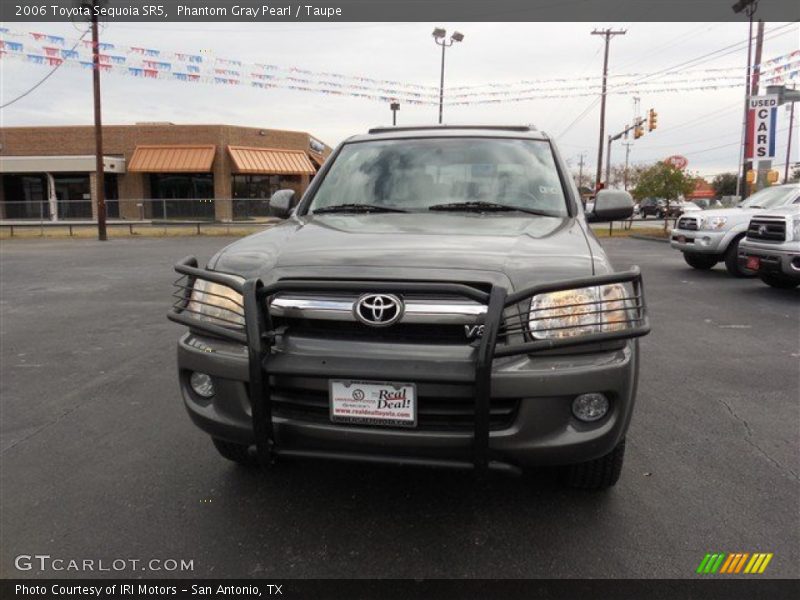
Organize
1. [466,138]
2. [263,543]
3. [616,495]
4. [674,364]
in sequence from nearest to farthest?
[263,543]
[616,495]
[466,138]
[674,364]

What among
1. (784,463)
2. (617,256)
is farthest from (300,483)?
(617,256)

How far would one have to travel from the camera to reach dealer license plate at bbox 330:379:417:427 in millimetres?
2240

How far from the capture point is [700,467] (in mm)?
3285

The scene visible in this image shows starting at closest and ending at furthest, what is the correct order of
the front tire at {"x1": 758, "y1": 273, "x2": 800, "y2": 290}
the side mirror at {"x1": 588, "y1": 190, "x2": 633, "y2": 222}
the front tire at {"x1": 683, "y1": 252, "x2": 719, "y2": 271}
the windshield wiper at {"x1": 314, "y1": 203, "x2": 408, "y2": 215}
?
the windshield wiper at {"x1": 314, "y1": 203, "x2": 408, "y2": 215} < the side mirror at {"x1": 588, "y1": 190, "x2": 633, "y2": 222} < the front tire at {"x1": 758, "y1": 273, "x2": 800, "y2": 290} < the front tire at {"x1": 683, "y1": 252, "x2": 719, "y2": 271}

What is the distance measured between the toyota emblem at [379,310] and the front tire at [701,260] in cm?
1098

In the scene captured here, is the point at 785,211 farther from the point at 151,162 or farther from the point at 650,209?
the point at 650,209

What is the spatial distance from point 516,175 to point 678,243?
31.2 ft

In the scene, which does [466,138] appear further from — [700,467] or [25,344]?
[25,344]

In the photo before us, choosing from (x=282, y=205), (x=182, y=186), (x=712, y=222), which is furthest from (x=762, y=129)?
(x=182, y=186)

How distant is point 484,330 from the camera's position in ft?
7.06

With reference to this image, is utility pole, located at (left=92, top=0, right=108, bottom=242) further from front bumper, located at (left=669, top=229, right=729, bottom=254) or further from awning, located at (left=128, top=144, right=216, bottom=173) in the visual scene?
front bumper, located at (left=669, top=229, right=729, bottom=254)

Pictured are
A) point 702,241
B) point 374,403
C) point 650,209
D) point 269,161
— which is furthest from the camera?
point 650,209

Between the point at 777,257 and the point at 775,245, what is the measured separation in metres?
0.18

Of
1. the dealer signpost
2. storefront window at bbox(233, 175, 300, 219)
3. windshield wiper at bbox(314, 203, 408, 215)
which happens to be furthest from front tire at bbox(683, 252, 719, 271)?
storefront window at bbox(233, 175, 300, 219)
